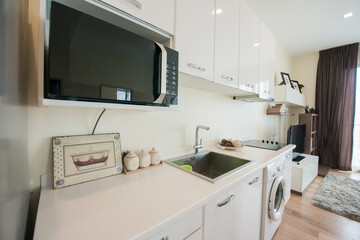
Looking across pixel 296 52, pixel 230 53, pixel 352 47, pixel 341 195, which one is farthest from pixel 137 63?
pixel 352 47

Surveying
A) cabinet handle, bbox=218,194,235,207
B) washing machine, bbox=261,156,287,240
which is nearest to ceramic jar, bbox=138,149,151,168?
cabinet handle, bbox=218,194,235,207

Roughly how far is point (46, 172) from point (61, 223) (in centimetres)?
40

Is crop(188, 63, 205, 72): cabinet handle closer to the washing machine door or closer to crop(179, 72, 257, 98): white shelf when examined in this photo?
crop(179, 72, 257, 98): white shelf

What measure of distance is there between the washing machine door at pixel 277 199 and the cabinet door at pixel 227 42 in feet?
3.17

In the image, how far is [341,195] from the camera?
217 centimetres

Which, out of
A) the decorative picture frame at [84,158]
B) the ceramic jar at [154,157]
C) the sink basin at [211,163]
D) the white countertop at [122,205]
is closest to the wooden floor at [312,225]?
the sink basin at [211,163]

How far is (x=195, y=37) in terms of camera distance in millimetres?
959

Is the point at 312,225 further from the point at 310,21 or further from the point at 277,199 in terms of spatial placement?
the point at 310,21

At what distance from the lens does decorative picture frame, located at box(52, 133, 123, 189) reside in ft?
2.37

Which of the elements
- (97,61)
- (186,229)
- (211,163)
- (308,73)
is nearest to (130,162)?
(186,229)

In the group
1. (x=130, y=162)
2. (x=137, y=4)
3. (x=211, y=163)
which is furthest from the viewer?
(x=211, y=163)

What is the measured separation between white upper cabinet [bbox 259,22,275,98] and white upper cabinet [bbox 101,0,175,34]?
4.40 ft

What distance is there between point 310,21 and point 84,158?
11.5 ft

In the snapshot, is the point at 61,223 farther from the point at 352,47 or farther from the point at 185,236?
the point at 352,47
